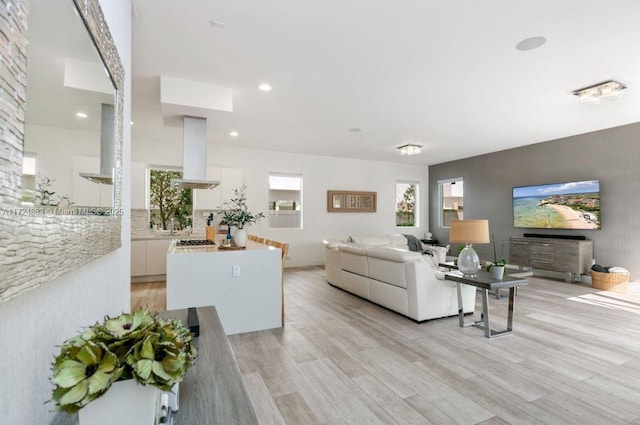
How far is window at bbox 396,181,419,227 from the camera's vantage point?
9203 mm

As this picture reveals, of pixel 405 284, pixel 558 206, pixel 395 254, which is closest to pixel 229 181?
pixel 395 254

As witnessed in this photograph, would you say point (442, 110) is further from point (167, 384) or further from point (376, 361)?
point (167, 384)

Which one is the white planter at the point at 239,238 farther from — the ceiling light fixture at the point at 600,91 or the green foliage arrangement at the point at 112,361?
the ceiling light fixture at the point at 600,91

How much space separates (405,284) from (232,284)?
2007 millimetres

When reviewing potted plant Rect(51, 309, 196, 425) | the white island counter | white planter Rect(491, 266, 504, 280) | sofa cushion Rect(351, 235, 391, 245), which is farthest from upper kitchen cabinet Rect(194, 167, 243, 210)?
potted plant Rect(51, 309, 196, 425)

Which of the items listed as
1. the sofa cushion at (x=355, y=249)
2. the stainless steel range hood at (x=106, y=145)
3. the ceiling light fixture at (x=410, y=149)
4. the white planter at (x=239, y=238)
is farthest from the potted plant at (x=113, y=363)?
the ceiling light fixture at (x=410, y=149)

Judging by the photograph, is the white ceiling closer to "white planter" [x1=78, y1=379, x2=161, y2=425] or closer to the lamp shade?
the lamp shade

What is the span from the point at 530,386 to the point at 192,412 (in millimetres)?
2511

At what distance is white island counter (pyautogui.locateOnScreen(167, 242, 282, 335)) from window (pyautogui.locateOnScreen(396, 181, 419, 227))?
6.22m

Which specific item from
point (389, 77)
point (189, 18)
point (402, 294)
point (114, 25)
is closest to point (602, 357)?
point (402, 294)

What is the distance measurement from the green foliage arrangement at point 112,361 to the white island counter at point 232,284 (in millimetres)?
2672

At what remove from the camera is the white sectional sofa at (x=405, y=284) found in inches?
145

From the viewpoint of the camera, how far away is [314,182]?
7.98m

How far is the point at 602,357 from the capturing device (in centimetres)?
285
